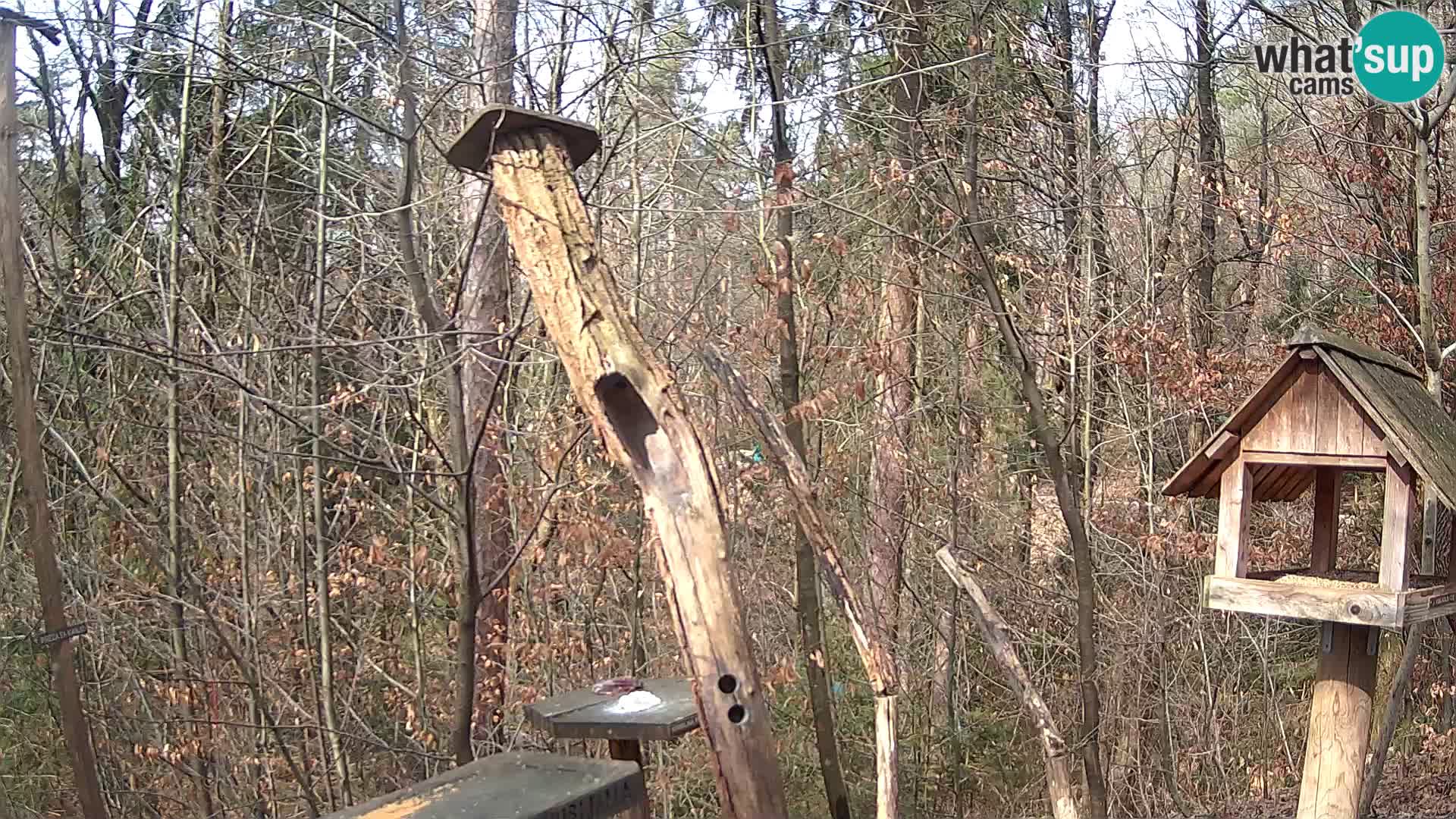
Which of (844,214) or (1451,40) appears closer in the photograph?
(1451,40)

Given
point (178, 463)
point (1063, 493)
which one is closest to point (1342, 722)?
point (1063, 493)

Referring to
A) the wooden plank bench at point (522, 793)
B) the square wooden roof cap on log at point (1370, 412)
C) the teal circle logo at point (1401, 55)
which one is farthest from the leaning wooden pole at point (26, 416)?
the teal circle logo at point (1401, 55)

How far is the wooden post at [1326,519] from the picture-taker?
362 centimetres

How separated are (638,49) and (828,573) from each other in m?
2.33

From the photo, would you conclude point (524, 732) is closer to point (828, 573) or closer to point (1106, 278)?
point (828, 573)

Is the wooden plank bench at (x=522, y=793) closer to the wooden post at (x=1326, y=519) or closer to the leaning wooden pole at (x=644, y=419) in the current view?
the leaning wooden pole at (x=644, y=419)

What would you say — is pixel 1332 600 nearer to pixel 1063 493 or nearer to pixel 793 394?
pixel 1063 493

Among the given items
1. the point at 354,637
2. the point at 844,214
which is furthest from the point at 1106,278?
the point at 354,637

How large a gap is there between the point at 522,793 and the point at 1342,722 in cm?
262

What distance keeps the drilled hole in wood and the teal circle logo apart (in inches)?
193

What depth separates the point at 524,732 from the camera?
5.42 metres

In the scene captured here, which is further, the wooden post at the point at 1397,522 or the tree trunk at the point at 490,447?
the tree trunk at the point at 490,447

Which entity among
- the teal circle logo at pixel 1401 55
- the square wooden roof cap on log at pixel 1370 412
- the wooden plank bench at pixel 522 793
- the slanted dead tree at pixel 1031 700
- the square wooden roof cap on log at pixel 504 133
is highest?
the teal circle logo at pixel 1401 55

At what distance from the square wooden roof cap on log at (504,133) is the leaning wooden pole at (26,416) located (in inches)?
71.2
